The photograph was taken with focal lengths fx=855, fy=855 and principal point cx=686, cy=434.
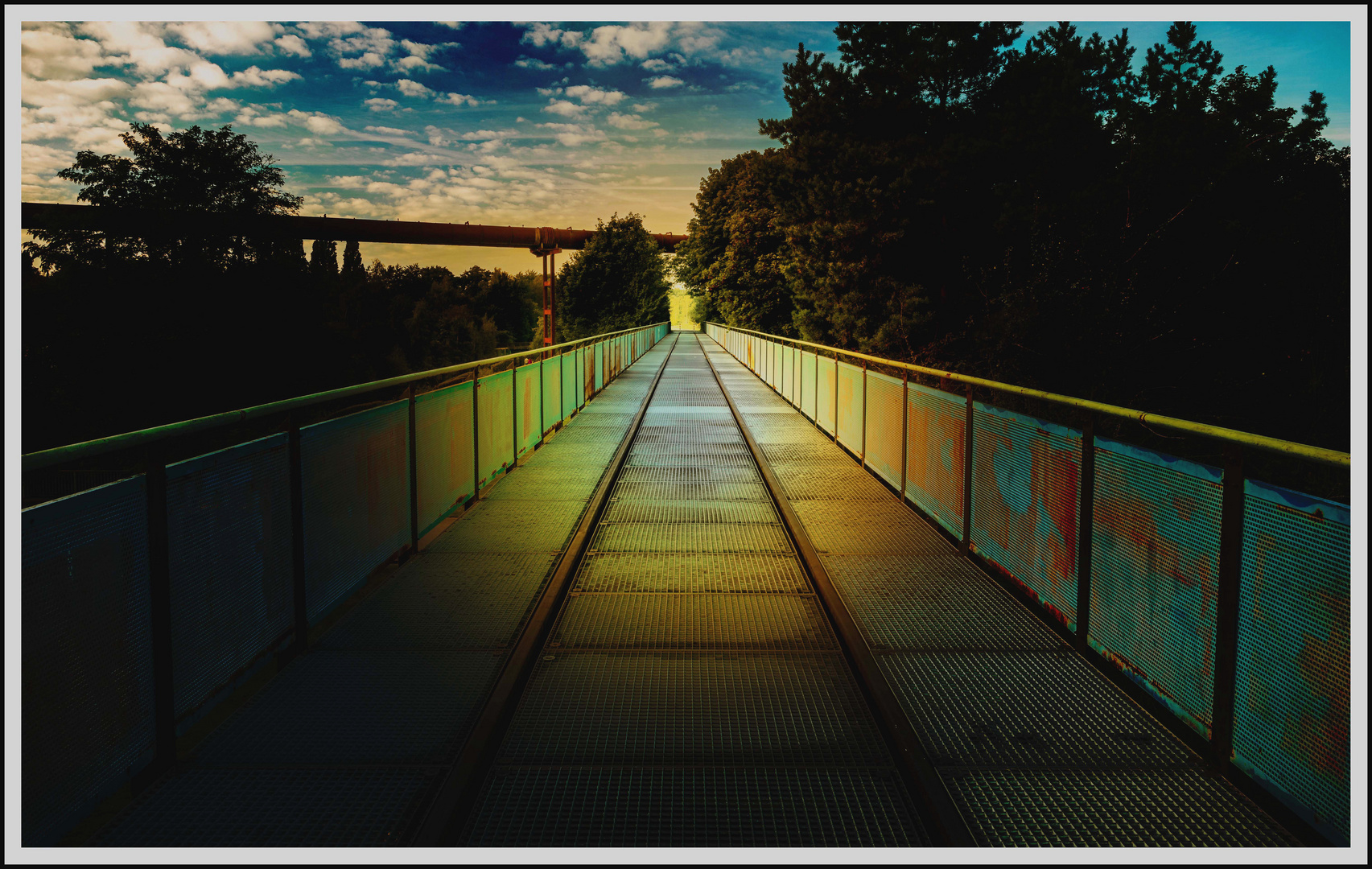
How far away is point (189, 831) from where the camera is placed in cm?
257

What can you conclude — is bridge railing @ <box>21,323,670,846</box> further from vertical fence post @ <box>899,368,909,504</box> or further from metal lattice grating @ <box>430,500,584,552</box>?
vertical fence post @ <box>899,368,909,504</box>

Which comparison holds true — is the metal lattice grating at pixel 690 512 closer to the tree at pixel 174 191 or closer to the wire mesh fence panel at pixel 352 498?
the wire mesh fence panel at pixel 352 498

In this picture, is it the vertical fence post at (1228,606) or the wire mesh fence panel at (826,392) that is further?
the wire mesh fence panel at (826,392)

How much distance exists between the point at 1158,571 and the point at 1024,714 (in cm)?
75

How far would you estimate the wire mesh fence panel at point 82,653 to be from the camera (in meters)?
2.27

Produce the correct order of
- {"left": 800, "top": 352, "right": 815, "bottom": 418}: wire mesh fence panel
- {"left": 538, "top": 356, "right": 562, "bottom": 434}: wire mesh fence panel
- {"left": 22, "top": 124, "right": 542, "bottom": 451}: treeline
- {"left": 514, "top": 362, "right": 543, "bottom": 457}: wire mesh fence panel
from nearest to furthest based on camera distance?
1. {"left": 514, "top": 362, "right": 543, "bottom": 457}: wire mesh fence panel
2. {"left": 538, "top": 356, "right": 562, "bottom": 434}: wire mesh fence panel
3. {"left": 800, "top": 352, "right": 815, "bottom": 418}: wire mesh fence panel
4. {"left": 22, "top": 124, "right": 542, "bottom": 451}: treeline

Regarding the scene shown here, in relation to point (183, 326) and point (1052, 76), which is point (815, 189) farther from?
point (183, 326)

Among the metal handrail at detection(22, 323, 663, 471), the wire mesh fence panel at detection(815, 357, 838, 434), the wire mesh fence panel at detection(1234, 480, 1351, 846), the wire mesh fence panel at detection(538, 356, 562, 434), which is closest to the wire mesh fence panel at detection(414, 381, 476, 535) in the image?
the metal handrail at detection(22, 323, 663, 471)

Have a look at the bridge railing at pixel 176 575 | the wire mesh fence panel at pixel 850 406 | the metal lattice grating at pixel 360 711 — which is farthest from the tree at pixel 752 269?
the metal lattice grating at pixel 360 711

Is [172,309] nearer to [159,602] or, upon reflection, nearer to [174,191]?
[174,191]

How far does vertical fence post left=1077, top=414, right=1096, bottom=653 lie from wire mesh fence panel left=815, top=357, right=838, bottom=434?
662 cm

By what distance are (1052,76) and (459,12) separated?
69.3 ft

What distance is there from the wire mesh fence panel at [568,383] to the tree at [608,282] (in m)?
49.8

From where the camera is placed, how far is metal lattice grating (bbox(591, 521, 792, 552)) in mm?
5859
